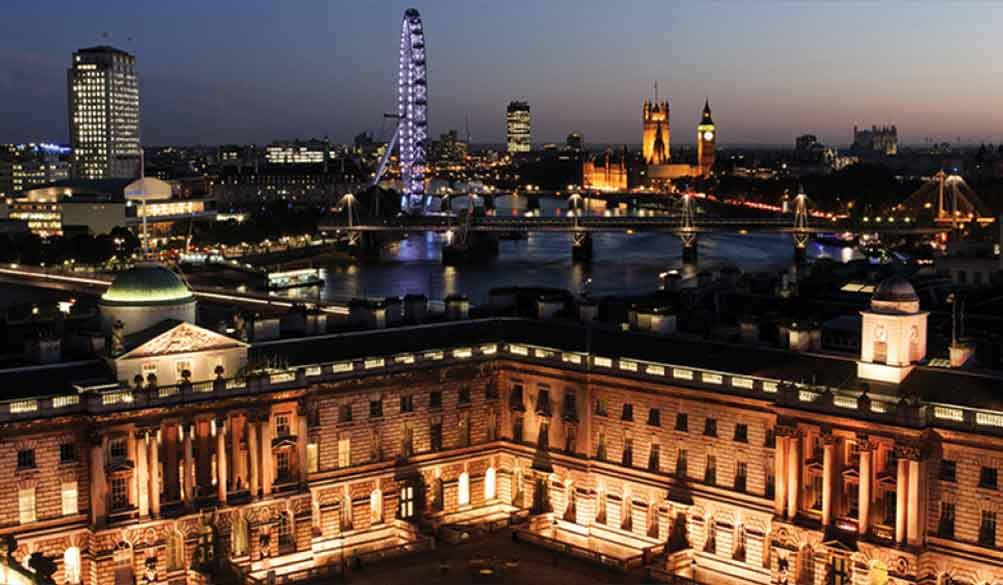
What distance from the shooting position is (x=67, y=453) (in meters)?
47.2

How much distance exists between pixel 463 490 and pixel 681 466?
8594 millimetres

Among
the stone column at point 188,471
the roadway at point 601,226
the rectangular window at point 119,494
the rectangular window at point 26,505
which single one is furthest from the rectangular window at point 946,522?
the roadway at point 601,226

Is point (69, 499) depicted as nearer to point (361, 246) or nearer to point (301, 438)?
point (301, 438)

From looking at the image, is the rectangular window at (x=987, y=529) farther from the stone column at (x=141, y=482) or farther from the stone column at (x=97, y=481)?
the stone column at (x=97, y=481)

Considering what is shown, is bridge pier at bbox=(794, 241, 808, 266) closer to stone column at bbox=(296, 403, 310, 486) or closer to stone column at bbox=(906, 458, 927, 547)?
stone column at bbox=(296, 403, 310, 486)

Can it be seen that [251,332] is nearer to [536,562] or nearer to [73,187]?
[536,562]

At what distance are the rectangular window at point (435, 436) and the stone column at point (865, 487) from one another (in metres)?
16.0

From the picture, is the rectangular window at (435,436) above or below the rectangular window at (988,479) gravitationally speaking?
below

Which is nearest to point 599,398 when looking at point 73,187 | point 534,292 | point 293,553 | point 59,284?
point 293,553

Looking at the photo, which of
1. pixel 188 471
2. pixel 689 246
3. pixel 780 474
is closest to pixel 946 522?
pixel 780 474

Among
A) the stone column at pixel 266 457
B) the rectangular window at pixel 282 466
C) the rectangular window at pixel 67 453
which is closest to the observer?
the rectangular window at pixel 67 453

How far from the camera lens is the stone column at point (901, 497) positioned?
44781 mm

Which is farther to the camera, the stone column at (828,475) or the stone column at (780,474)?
the stone column at (780,474)

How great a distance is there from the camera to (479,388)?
5703cm
